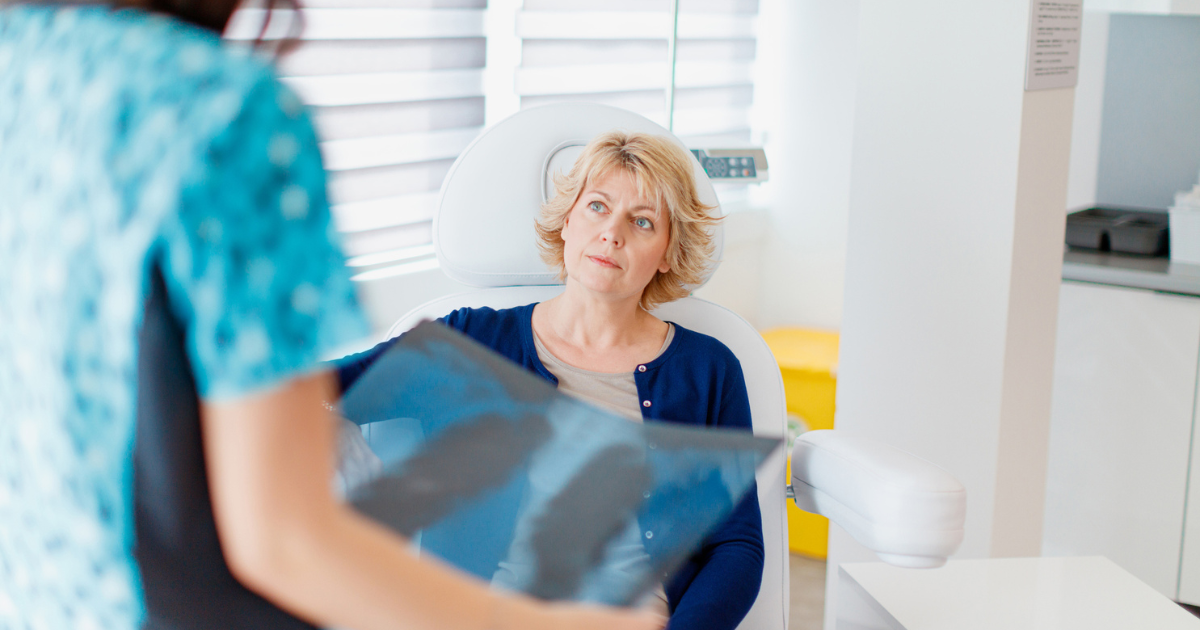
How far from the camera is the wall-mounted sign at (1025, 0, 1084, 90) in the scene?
5.91ft

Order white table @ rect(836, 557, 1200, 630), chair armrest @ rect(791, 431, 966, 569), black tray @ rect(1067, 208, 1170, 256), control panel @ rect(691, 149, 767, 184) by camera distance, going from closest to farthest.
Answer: chair armrest @ rect(791, 431, 966, 569), white table @ rect(836, 557, 1200, 630), control panel @ rect(691, 149, 767, 184), black tray @ rect(1067, 208, 1170, 256)

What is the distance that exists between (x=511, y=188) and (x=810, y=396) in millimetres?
1531

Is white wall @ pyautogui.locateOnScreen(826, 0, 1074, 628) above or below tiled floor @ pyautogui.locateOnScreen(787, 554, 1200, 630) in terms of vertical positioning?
above

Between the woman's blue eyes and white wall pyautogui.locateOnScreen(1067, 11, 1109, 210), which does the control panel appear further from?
white wall pyautogui.locateOnScreen(1067, 11, 1109, 210)

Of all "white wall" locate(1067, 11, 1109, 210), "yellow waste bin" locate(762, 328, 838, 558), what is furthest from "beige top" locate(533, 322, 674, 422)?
"white wall" locate(1067, 11, 1109, 210)

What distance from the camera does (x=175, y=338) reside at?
376mm

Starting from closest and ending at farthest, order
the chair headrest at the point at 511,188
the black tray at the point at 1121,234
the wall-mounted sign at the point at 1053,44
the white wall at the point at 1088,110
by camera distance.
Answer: the chair headrest at the point at 511,188 < the wall-mounted sign at the point at 1053,44 < the black tray at the point at 1121,234 < the white wall at the point at 1088,110

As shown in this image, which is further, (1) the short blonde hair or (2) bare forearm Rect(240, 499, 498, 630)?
(1) the short blonde hair

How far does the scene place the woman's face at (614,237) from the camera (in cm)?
153

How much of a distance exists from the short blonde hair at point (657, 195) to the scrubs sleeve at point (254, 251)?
3.85 feet

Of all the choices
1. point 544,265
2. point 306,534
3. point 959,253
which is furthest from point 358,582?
point 959,253

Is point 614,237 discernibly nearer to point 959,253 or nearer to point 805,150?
point 959,253

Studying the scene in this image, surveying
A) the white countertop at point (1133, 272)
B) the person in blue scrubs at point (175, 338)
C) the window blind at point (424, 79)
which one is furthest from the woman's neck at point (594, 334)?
the white countertop at point (1133, 272)

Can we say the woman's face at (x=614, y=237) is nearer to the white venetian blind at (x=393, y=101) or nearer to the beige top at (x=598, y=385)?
the beige top at (x=598, y=385)
